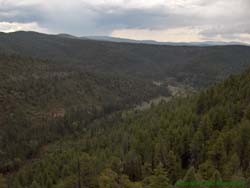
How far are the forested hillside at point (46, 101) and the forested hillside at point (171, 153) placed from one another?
3880 cm

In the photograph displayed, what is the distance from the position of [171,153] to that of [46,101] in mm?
100899

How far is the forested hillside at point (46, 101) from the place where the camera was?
109125 millimetres

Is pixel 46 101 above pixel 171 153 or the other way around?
the other way around

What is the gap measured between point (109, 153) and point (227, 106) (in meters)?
27.6

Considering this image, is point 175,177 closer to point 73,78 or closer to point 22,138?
point 22,138

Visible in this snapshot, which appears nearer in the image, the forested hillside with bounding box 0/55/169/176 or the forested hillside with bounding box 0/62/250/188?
the forested hillside with bounding box 0/62/250/188

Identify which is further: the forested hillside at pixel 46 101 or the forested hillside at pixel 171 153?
the forested hillside at pixel 46 101

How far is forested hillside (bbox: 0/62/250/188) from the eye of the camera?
41.3m

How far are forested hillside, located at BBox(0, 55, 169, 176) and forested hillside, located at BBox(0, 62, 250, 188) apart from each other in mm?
38799

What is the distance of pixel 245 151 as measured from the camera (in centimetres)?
4594

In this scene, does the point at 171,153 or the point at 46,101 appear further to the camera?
the point at 46,101

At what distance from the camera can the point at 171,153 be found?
1998 inches

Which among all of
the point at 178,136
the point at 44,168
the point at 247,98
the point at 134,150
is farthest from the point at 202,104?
the point at 44,168

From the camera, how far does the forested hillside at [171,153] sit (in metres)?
41.3
